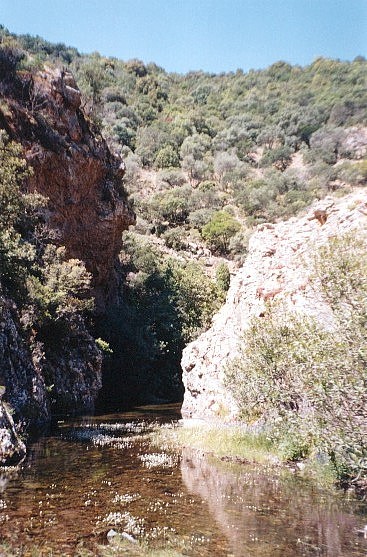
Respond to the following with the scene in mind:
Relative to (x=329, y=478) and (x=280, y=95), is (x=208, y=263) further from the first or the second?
(x=280, y=95)

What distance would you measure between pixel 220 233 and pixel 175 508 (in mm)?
76732

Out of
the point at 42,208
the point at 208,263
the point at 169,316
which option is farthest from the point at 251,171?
the point at 42,208

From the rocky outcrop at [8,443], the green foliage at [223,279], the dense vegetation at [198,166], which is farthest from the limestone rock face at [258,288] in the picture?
the green foliage at [223,279]

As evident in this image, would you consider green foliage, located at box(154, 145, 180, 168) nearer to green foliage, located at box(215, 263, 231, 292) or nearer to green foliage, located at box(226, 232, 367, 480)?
green foliage, located at box(215, 263, 231, 292)

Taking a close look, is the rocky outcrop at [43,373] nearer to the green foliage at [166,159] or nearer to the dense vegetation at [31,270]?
the dense vegetation at [31,270]

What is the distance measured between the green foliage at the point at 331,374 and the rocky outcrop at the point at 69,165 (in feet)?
98.3

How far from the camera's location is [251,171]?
117 m

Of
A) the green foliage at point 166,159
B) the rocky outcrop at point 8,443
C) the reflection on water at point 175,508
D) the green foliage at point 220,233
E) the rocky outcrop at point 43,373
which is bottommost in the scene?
the reflection on water at point 175,508

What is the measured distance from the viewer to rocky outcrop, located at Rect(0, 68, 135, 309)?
37.8m

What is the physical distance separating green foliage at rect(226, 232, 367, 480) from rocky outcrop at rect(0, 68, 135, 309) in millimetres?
29972

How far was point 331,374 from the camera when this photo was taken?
1048cm

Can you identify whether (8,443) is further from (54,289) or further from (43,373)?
(54,289)

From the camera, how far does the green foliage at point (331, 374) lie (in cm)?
1014

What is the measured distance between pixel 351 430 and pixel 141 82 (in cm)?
15516
